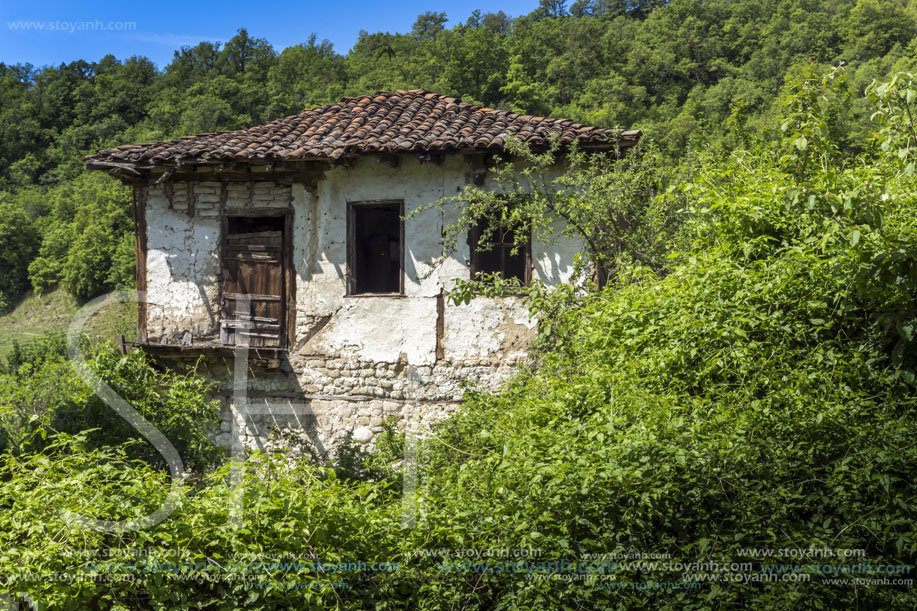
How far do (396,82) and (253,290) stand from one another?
1307 cm

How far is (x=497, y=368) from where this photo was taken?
8531mm

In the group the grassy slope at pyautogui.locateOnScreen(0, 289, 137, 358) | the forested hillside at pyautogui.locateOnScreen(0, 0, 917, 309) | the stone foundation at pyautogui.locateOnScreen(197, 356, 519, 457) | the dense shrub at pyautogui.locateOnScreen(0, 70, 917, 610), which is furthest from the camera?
the grassy slope at pyautogui.locateOnScreen(0, 289, 137, 358)

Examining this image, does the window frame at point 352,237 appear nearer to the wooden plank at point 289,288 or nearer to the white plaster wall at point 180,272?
the wooden plank at point 289,288

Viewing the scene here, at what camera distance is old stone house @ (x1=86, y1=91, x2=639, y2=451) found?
28.2ft

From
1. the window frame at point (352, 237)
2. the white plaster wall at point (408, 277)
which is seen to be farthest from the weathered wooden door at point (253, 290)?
the window frame at point (352, 237)

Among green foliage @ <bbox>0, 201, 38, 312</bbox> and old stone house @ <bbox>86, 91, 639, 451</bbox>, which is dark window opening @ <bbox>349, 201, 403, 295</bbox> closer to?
old stone house @ <bbox>86, 91, 639, 451</bbox>

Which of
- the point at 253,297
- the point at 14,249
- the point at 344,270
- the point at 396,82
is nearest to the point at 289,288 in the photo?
the point at 253,297

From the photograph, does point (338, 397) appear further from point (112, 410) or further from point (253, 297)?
point (112, 410)

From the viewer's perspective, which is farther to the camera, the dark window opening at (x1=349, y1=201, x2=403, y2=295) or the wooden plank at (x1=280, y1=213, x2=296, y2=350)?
the dark window opening at (x1=349, y1=201, x2=403, y2=295)

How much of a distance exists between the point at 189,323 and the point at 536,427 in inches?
247

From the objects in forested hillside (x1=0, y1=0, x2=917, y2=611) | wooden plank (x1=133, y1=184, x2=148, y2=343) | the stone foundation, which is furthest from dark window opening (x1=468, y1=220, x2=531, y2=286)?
wooden plank (x1=133, y1=184, x2=148, y2=343)

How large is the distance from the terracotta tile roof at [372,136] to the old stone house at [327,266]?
0.03 metres

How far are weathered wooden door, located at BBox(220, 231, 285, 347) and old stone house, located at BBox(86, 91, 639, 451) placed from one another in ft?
0.06

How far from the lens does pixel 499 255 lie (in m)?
9.04
